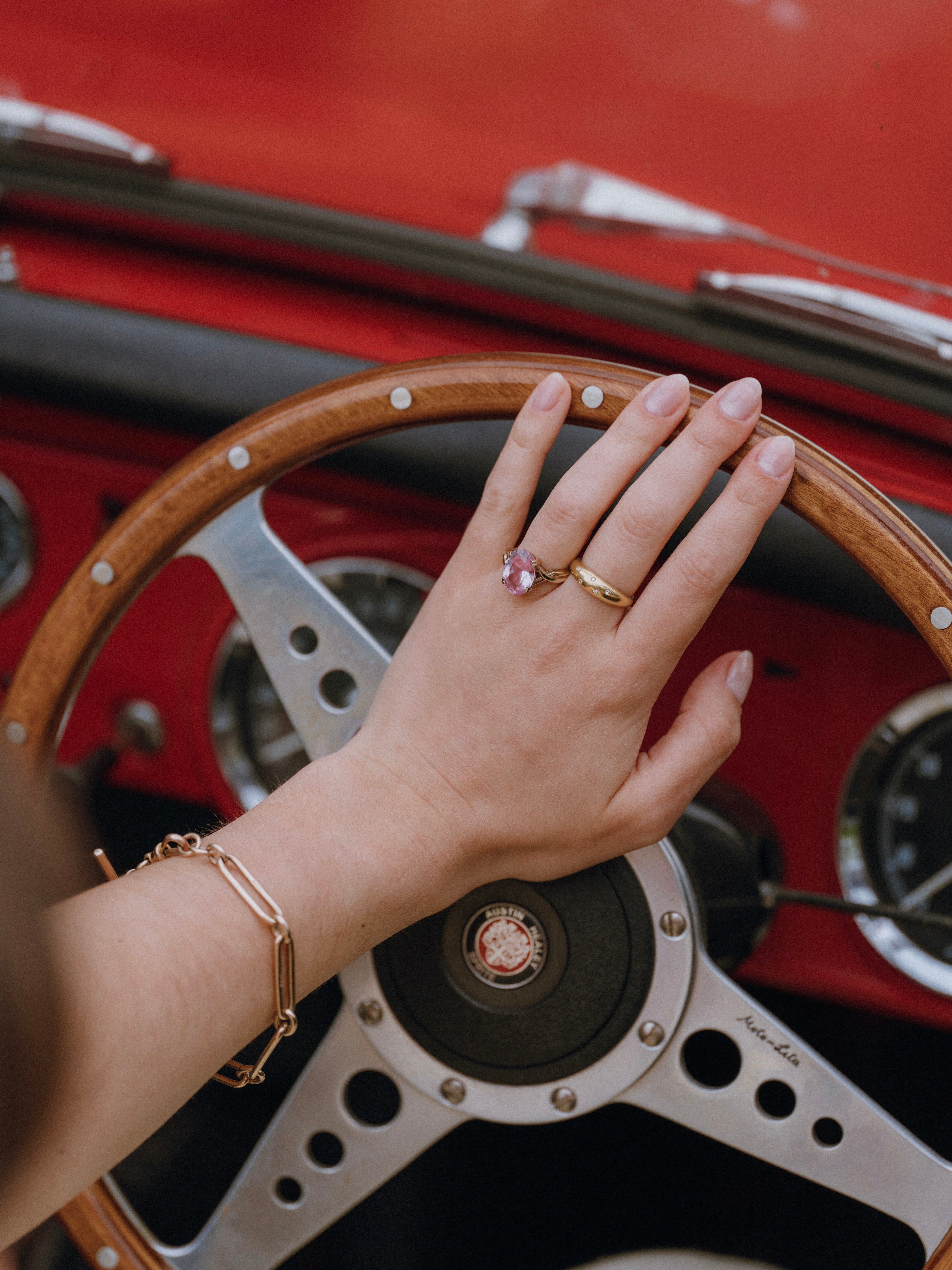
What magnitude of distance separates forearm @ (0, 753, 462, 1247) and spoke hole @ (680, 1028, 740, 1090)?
712 mm

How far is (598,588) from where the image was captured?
63 centimetres

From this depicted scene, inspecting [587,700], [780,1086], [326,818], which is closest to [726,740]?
[587,700]

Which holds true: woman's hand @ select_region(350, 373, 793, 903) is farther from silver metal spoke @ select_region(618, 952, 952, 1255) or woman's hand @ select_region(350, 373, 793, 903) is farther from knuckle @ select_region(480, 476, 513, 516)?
silver metal spoke @ select_region(618, 952, 952, 1255)

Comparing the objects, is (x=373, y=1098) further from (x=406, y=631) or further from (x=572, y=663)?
(x=572, y=663)

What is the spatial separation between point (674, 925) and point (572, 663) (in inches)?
8.9

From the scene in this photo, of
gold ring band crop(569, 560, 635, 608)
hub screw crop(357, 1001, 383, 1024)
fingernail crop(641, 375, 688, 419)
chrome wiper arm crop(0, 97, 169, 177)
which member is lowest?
hub screw crop(357, 1001, 383, 1024)

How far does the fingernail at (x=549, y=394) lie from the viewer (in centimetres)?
66

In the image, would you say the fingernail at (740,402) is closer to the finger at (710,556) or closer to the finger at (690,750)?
the finger at (710,556)

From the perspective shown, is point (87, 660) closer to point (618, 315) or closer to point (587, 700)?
point (587, 700)

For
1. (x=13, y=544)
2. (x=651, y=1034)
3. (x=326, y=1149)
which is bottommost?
(x=326, y=1149)

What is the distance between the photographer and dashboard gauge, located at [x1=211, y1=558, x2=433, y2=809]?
1.13 metres

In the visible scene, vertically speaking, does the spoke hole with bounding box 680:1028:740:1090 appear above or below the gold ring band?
below

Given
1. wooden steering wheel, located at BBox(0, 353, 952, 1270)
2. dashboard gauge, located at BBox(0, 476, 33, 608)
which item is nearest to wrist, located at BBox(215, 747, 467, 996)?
wooden steering wheel, located at BBox(0, 353, 952, 1270)

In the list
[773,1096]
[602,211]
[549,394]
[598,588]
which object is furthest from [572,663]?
[773,1096]
